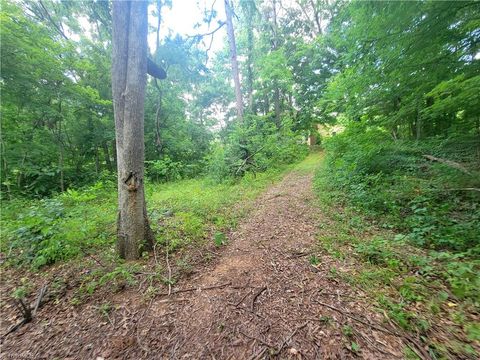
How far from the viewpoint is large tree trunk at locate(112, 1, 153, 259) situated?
307 cm

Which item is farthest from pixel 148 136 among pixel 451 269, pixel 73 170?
pixel 451 269

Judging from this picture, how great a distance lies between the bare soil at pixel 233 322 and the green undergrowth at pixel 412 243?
0.87ft

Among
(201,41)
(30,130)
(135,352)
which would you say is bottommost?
(135,352)

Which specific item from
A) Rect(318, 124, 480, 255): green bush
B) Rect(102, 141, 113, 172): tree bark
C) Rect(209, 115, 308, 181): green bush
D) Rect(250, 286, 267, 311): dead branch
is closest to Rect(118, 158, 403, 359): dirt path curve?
Rect(250, 286, 267, 311): dead branch

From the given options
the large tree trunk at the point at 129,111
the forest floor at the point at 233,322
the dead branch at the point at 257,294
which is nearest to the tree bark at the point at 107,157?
the large tree trunk at the point at 129,111

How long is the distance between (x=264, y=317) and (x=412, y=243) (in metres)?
2.59

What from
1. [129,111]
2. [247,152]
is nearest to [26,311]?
[129,111]

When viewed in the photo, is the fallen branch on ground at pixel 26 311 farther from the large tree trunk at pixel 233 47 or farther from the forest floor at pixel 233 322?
the large tree trunk at pixel 233 47

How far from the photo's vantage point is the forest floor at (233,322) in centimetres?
173

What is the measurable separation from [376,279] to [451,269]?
84cm

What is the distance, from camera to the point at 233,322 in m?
2.02

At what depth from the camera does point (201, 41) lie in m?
8.50

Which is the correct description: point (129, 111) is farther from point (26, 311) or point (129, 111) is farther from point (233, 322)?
point (233, 322)

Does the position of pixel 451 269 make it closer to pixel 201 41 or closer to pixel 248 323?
pixel 248 323
